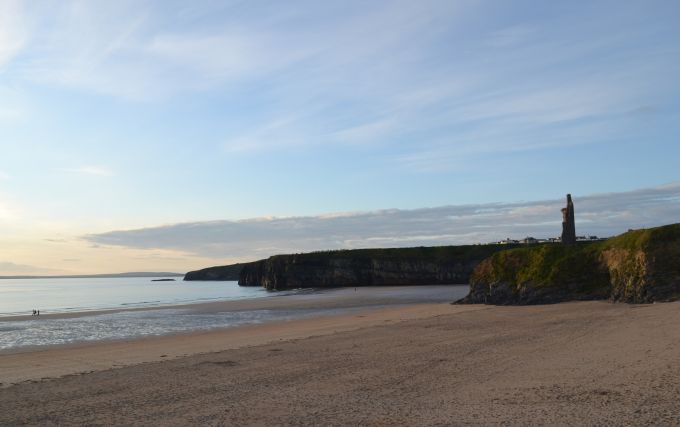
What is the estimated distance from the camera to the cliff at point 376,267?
234 feet

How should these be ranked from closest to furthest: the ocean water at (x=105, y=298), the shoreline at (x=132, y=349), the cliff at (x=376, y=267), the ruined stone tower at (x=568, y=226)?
the shoreline at (x=132, y=349)
the ruined stone tower at (x=568, y=226)
the ocean water at (x=105, y=298)
the cliff at (x=376, y=267)

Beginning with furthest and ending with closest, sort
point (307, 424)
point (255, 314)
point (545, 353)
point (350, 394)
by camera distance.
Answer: point (255, 314)
point (545, 353)
point (350, 394)
point (307, 424)

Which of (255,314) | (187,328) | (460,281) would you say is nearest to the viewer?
(187,328)

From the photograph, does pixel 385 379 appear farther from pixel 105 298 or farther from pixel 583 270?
pixel 105 298

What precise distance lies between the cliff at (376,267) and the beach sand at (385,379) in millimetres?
52193

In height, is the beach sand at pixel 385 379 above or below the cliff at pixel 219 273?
above

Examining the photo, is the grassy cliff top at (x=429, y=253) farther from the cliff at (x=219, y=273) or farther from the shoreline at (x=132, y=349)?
the cliff at (x=219, y=273)

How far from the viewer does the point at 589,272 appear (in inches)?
1077

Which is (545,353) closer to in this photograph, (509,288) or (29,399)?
(29,399)

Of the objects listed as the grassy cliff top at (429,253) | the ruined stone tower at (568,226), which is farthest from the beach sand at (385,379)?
the grassy cliff top at (429,253)

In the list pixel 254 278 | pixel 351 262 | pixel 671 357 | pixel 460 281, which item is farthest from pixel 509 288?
pixel 254 278

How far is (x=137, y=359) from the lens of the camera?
16.2m

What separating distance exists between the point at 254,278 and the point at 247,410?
94670mm

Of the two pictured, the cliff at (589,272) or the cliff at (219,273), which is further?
the cliff at (219,273)
